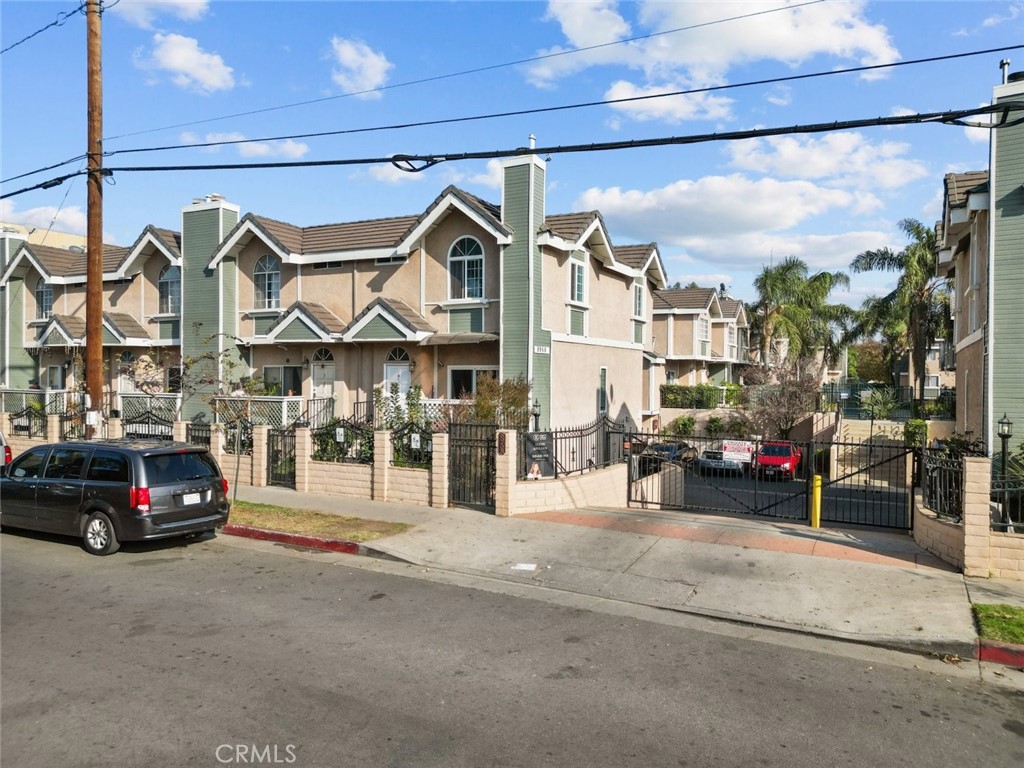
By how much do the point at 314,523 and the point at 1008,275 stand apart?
13584 millimetres

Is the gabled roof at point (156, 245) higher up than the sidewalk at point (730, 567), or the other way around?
the gabled roof at point (156, 245)

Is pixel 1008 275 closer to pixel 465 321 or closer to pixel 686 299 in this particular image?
pixel 465 321

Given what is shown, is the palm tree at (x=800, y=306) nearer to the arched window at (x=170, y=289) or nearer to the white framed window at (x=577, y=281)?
the white framed window at (x=577, y=281)

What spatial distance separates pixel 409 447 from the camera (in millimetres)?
16438

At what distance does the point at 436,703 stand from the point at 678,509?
1117 centimetres

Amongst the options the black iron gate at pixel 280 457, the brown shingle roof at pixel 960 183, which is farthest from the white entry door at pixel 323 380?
the brown shingle roof at pixel 960 183

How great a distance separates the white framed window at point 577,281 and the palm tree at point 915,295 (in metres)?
22.1

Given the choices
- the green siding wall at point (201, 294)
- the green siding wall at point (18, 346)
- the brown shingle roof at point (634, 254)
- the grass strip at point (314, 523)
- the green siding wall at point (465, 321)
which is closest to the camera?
the grass strip at point (314, 523)

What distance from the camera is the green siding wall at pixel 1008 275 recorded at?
45.4 ft

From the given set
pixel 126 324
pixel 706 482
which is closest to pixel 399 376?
pixel 706 482

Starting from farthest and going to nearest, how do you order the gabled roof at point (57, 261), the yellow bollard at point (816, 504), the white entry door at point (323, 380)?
the gabled roof at point (57, 261), the white entry door at point (323, 380), the yellow bollard at point (816, 504)

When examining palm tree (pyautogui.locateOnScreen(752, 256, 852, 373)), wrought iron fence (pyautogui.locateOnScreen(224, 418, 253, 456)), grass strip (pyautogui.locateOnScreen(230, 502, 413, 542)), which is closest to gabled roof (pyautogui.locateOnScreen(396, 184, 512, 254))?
wrought iron fence (pyautogui.locateOnScreen(224, 418, 253, 456))

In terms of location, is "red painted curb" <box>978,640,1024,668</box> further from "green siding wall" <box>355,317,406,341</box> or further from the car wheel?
"green siding wall" <box>355,317,406,341</box>

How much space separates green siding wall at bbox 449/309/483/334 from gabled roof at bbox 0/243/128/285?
1423cm
